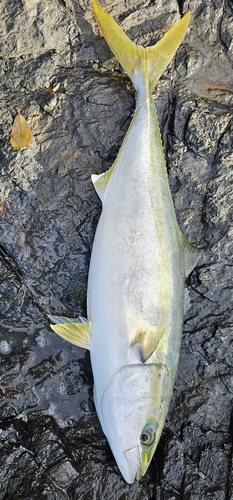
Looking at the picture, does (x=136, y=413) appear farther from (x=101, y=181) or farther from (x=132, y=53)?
(x=132, y=53)

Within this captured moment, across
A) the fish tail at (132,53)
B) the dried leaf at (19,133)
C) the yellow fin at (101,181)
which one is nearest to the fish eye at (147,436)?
the yellow fin at (101,181)

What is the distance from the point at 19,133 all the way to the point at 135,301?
55.4 inches

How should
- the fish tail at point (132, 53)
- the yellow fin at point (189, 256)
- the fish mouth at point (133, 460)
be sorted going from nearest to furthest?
1. the fish mouth at point (133, 460)
2. the yellow fin at point (189, 256)
3. the fish tail at point (132, 53)

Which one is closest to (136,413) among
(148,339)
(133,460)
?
(133,460)

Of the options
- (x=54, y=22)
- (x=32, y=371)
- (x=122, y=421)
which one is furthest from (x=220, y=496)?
(x=54, y=22)

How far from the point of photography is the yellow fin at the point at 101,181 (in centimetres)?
325

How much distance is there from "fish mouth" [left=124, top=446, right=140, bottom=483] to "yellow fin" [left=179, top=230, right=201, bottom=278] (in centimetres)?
108

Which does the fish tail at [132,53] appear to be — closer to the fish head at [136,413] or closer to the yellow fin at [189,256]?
the yellow fin at [189,256]

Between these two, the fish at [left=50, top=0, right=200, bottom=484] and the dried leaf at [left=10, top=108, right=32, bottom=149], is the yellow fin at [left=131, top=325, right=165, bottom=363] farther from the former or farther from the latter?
the dried leaf at [left=10, top=108, right=32, bottom=149]

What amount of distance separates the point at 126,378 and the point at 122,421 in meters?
0.23

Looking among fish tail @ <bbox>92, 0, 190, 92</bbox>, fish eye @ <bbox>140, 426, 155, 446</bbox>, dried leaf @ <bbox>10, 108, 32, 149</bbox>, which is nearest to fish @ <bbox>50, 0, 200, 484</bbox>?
fish eye @ <bbox>140, 426, 155, 446</bbox>

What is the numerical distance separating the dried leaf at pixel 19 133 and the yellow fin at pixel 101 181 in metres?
0.56

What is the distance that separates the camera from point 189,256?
10.5ft

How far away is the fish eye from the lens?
279cm
